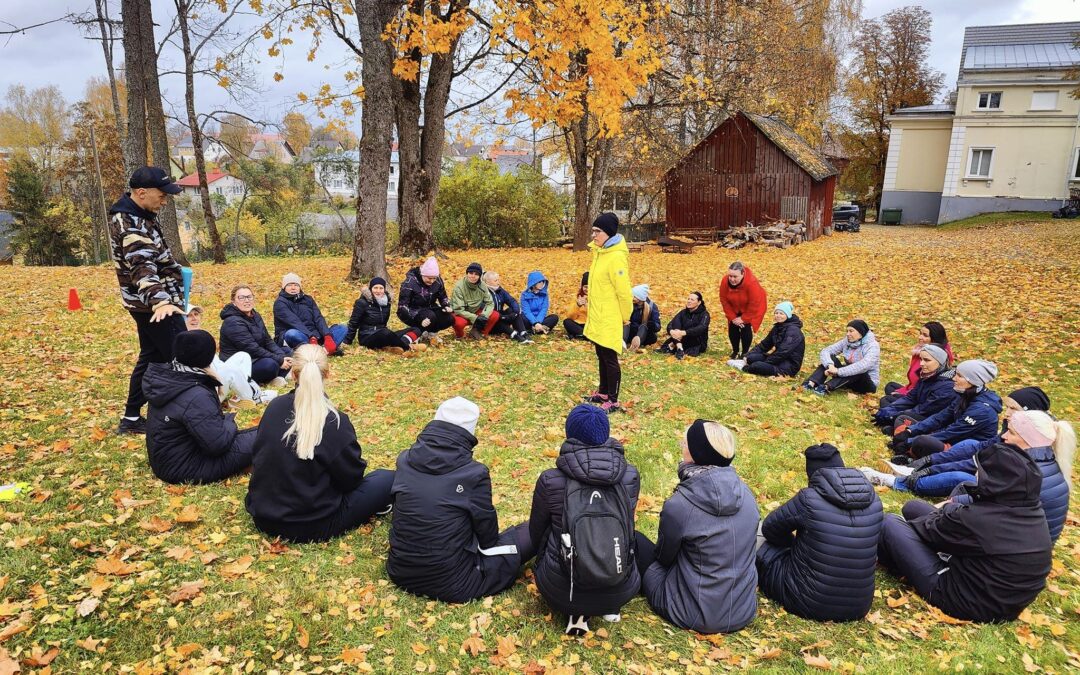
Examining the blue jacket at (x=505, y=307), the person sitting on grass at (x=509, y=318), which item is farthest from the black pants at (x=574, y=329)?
the blue jacket at (x=505, y=307)

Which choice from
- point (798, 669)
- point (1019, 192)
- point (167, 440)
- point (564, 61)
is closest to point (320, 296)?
point (564, 61)

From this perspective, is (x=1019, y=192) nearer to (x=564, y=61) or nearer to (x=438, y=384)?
(x=564, y=61)

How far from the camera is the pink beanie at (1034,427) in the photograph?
154 inches

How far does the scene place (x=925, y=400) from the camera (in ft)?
22.2

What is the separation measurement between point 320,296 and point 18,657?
10.4 metres

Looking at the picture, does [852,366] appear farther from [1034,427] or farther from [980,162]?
[980,162]

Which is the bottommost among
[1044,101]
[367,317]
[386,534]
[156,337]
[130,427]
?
[386,534]

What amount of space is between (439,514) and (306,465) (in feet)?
3.35

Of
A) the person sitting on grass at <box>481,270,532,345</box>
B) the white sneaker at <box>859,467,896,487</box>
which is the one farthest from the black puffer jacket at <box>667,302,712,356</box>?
the white sneaker at <box>859,467,896,487</box>

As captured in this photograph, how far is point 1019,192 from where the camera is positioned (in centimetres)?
3409

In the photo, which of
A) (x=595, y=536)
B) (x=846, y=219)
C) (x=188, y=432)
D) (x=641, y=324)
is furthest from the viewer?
(x=846, y=219)

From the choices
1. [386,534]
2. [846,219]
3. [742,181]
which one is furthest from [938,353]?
[846,219]

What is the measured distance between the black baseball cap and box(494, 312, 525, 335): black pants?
5854 mm

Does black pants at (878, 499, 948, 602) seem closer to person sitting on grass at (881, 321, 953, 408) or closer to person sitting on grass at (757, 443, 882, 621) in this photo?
person sitting on grass at (757, 443, 882, 621)
